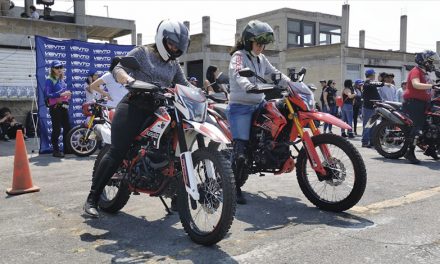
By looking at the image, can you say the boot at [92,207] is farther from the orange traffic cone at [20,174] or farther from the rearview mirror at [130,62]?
the orange traffic cone at [20,174]

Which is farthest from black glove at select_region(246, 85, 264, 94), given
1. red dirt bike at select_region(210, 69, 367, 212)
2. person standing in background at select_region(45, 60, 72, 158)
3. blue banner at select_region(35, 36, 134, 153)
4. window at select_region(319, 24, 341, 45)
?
window at select_region(319, 24, 341, 45)

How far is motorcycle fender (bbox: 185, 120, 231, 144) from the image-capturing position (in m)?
3.68

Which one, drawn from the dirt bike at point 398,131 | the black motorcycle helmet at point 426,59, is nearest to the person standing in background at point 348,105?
the dirt bike at point 398,131

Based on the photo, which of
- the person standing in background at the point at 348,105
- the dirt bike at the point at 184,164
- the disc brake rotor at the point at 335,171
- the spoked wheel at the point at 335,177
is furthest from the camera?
the person standing in background at the point at 348,105

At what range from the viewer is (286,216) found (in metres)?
4.66

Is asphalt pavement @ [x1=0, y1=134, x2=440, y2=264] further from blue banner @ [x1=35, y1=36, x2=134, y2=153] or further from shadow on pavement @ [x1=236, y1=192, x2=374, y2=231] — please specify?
blue banner @ [x1=35, y1=36, x2=134, y2=153]

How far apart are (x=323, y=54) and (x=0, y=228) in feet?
104

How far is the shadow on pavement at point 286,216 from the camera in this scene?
4.34m

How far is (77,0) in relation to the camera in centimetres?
1561

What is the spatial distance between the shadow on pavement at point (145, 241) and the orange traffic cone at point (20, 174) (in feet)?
5.61

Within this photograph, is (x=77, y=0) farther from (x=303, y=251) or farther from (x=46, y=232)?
(x=303, y=251)

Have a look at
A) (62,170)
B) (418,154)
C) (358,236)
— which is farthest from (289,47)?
(358,236)

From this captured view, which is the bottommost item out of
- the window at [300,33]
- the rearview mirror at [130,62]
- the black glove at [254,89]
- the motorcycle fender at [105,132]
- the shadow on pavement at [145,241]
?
the shadow on pavement at [145,241]

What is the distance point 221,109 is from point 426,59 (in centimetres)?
427
